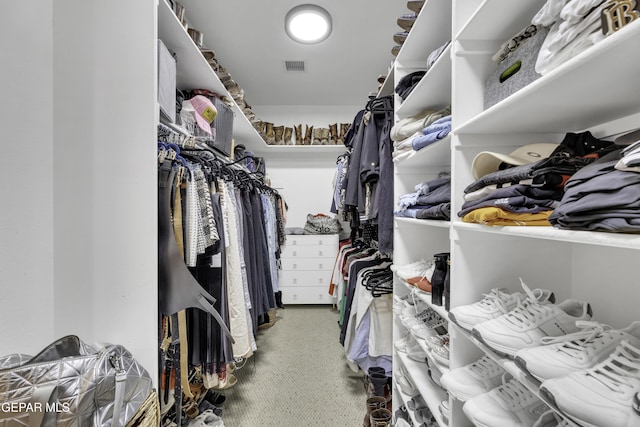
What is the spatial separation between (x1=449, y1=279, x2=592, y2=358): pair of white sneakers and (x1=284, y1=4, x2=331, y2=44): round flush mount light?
2.00 meters

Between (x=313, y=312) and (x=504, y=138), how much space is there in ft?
9.15

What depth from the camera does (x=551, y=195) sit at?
0.56 metres

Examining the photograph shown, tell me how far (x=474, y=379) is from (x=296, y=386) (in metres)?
1.46

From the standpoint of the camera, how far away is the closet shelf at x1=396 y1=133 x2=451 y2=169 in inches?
38.8

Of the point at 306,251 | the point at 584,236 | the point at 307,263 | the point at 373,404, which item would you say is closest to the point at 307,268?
the point at 307,263

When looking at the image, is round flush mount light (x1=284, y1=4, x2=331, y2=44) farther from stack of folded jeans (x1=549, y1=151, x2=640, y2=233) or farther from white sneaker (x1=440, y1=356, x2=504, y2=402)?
white sneaker (x1=440, y1=356, x2=504, y2=402)

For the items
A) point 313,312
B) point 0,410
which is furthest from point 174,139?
point 313,312

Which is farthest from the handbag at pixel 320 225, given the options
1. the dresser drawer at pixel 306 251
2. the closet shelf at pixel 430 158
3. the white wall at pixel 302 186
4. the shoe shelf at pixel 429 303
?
the shoe shelf at pixel 429 303

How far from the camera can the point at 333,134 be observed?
3.30 meters

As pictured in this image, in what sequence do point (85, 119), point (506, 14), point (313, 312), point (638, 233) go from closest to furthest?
point (638, 233) → point (506, 14) → point (85, 119) → point (313, 312)

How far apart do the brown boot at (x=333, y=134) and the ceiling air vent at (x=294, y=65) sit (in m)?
0.86

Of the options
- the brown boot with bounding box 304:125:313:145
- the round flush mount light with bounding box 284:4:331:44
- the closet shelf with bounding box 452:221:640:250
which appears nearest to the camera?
the closet shelf with bounding box 452:221:640:250

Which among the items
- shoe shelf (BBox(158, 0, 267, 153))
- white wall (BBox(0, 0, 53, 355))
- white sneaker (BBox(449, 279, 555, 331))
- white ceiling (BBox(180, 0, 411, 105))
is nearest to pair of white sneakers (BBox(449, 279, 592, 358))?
white sneaker (BBox(449, 279, 555, 331))

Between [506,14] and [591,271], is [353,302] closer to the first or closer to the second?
[591,271]
